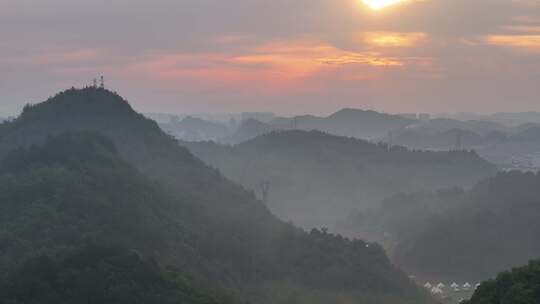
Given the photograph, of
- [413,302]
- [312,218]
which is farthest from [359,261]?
[312,218]

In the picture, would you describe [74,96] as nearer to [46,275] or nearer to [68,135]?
[68,135]

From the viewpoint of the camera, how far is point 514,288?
44.9 meters

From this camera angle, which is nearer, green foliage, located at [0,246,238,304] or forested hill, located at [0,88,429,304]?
green foliage, located at [0,246,238,304]

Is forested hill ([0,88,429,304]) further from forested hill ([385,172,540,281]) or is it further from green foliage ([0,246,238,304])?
forested hill ([385,172,540,281])

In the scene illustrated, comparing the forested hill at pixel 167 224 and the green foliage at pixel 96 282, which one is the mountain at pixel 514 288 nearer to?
the green foliage at pixel 96 282

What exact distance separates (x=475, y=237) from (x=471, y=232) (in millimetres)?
1710

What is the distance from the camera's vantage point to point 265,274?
91.8 metres

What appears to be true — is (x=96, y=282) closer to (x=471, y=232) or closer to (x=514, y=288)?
(x=514, y=288)

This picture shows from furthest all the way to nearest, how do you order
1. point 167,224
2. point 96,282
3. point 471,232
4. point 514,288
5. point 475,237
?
point 471,232
point 475,237
point 167,224
point 96,282
point 514,288

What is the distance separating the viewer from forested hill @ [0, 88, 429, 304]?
7450 cm

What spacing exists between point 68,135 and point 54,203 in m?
26.7

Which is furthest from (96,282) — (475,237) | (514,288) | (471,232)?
→ (471,232)

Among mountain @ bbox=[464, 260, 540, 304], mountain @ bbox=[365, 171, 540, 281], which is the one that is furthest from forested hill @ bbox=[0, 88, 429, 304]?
mountain @ bbox=[464, 260, 540, 304]

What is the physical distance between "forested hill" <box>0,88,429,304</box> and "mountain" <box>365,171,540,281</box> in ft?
109
